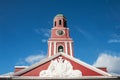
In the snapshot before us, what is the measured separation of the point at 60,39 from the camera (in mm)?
41281

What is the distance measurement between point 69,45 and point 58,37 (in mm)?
2798

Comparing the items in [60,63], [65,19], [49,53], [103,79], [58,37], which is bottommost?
[103,79]

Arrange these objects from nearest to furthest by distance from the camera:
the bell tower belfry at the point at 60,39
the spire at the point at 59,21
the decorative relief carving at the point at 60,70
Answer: the decorative relief carving at the point at 60,70 < the bell tower belfry at the point at 60,39 < the spire at the point at 59,21

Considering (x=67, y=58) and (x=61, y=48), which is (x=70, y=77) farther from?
(x=61, y=48)

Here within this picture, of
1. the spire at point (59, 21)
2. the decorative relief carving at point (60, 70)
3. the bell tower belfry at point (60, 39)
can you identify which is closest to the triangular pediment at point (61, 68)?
the decorative relief carving at point (60, 70)

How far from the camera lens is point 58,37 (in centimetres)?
4194

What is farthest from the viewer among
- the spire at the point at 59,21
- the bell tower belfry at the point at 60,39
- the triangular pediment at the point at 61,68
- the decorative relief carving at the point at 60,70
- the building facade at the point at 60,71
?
the spire at the point at 59,21

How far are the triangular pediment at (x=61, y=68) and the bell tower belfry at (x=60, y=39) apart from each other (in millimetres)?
11143

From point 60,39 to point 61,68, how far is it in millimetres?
14925

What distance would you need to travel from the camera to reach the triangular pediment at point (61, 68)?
26.4 metres

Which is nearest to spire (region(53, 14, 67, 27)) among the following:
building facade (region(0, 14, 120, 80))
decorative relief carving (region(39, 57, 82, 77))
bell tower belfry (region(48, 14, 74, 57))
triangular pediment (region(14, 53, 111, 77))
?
bell tower belfry (region(48, 14, 74, 57))

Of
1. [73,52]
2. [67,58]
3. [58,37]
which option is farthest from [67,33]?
[67,58]

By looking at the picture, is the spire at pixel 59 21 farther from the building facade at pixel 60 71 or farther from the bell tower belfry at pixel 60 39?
the building facade at pixel 60 71

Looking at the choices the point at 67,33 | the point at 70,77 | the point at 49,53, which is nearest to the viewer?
the point at 70,77
